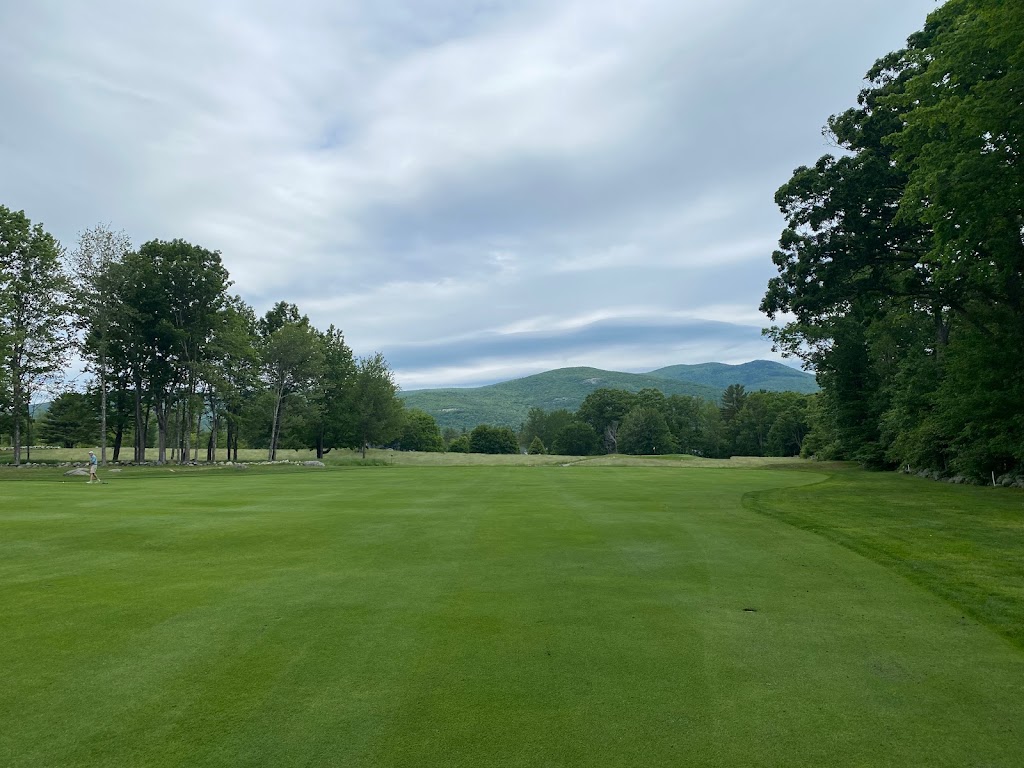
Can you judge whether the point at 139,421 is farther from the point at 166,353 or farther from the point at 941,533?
the point at 941,533

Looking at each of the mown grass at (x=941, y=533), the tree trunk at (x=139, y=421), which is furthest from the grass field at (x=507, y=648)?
the tree trunk at (x=139, y=421)

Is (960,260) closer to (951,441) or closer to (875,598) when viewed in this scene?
(951,441)

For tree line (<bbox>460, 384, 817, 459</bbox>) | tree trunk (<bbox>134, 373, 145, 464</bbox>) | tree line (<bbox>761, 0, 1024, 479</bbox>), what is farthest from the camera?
tree line (<bbox>460, 384, 817, 459</bbox>)

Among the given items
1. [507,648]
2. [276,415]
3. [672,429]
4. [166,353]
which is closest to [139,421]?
[166,353]

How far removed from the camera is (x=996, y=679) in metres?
4.89

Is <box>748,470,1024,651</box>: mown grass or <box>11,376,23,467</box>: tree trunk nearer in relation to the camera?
<box>748,470,1024,651</box>: mown grass

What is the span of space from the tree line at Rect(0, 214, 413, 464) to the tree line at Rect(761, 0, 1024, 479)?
46.0 m

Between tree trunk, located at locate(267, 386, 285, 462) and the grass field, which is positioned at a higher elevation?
tree trunk, located at locate(267, 386, 285, 462)

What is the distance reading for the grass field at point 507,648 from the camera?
3.79m

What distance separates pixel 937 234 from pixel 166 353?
5563 cm

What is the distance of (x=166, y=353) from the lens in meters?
51.1

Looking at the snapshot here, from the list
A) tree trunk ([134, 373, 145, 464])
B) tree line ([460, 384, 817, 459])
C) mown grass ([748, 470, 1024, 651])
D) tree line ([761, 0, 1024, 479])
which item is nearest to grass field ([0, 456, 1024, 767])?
mown grass ([748, 470, 1024, 651])

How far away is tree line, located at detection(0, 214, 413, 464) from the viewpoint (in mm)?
40781

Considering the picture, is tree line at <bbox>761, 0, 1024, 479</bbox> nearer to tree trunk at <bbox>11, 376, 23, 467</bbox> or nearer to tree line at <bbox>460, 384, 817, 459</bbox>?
tree trunk at <bbox>11, 376, 23, 467</bbox>
